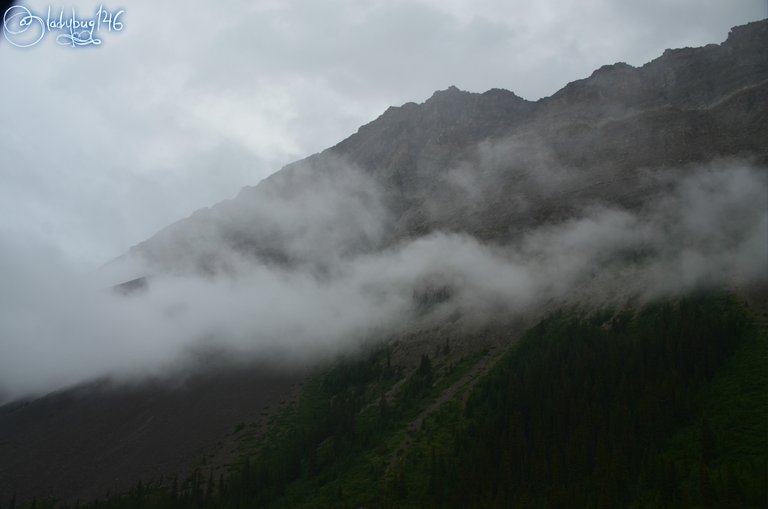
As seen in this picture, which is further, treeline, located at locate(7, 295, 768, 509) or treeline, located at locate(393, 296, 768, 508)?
treeline, located at locate(7, 295, 768, 509)

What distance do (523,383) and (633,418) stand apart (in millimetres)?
30698

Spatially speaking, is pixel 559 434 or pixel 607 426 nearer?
pixel 607 426

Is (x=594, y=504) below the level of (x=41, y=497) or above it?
below

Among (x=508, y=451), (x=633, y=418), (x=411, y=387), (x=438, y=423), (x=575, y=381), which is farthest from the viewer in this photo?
(x=411, y=387)

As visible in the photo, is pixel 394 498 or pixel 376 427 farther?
pixel 376 427

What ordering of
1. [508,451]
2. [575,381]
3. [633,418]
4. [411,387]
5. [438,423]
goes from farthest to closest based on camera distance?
[411,387] < [438,423] < [575,381] < [508,451] < [633,418]

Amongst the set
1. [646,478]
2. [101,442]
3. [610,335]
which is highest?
[101,442]

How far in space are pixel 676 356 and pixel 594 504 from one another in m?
46.8

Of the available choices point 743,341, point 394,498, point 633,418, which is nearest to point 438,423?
point 394,498

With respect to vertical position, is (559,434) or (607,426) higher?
(607,426)

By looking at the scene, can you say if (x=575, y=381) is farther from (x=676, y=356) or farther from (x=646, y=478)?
(x=646, y=478)

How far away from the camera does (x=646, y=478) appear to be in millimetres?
88188

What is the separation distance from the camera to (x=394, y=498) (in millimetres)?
107062

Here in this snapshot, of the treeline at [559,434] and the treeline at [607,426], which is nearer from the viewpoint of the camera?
the treeline at [607,426]
